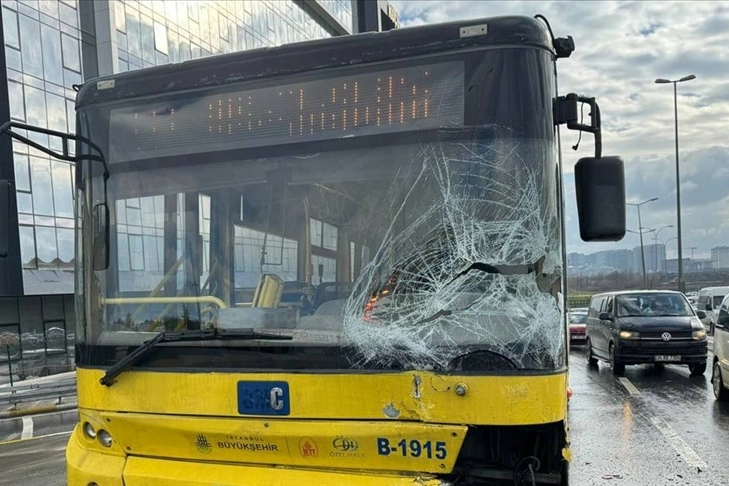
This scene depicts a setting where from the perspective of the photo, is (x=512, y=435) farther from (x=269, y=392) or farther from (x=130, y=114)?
(x=130, y=114)

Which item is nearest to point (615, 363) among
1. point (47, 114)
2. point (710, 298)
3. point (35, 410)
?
point (35, 410)

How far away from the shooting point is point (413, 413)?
2900 mm

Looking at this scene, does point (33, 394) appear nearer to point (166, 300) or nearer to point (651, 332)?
point (166, 300)

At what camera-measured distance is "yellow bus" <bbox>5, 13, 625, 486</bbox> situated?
2.89 meters

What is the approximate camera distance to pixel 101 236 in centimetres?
347

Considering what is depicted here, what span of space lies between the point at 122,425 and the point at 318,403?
113 centimetres

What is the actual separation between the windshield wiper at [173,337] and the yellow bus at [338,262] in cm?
1

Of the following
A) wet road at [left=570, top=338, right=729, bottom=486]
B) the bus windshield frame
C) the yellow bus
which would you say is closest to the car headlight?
wet road at [left=570, top=338, right=729, bottom=486]

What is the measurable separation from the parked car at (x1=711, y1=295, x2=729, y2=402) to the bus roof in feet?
27.8

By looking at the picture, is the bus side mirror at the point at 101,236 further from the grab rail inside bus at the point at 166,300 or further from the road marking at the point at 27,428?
the road marking at the point at 27,428

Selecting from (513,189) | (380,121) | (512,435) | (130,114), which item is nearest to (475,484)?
(512,435)

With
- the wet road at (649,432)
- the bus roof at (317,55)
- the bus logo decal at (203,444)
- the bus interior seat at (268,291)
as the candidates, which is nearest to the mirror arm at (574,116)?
the bus roof at (317,55)

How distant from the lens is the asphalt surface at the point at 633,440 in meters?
6.34

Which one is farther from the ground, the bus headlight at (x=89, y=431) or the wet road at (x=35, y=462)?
the bus headlight at (x=89, y=431)
